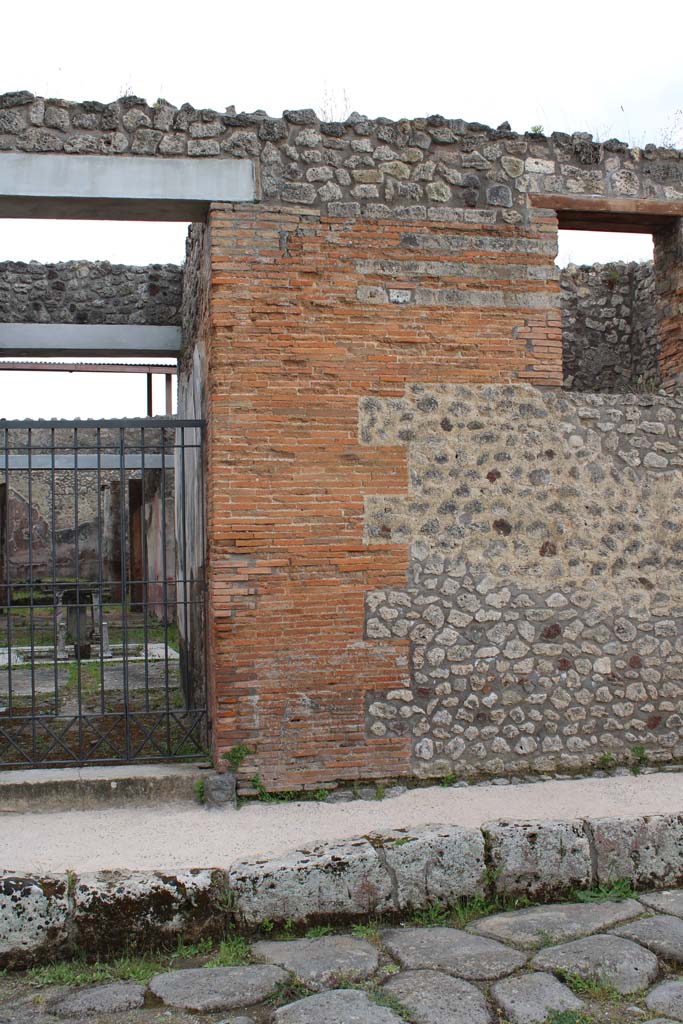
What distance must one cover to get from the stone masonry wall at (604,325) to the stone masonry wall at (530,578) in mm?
→ 3362

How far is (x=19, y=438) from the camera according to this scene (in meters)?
19.0

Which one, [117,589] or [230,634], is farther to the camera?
[117,589]

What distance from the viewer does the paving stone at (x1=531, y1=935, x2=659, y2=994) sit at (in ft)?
12.5

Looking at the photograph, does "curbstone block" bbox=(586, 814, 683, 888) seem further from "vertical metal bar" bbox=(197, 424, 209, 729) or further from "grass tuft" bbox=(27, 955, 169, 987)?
"vertical metal bar" bbox=(197, 424, 209, 729)

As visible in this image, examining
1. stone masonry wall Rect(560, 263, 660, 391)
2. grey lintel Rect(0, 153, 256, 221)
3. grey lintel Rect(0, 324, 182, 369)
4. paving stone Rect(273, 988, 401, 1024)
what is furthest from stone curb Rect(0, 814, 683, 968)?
grey lintel Rect(0, 324, 182, 369)

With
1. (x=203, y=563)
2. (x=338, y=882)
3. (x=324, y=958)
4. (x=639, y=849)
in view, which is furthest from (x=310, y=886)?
(x=203, y=563)

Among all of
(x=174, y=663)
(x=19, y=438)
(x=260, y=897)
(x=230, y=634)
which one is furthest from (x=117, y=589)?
(x=260, y=897)

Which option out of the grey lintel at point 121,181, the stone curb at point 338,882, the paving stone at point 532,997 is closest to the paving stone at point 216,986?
the stone curb at point 338,882

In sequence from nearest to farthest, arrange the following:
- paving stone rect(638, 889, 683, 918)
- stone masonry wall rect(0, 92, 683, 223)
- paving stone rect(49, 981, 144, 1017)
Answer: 1. paving stone rect(49, 981, 144, 1017)
2. paving stone rect(638, 889, 683, 918)
3. stone masonry wall rect(0, 92, 683, 223)

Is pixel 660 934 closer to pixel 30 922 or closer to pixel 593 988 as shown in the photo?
pixel 593 988

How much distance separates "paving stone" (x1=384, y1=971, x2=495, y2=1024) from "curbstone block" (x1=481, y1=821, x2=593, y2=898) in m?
0.95

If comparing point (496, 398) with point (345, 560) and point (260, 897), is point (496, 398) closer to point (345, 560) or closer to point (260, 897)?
point (345, 560)

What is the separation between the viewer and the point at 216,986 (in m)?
3.82

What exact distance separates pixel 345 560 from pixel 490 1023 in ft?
9.85
